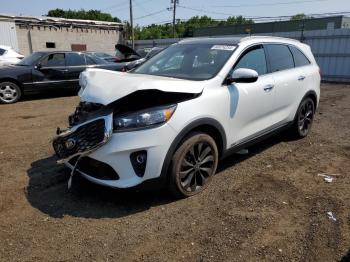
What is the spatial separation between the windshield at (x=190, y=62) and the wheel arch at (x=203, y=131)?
→ 1.85 ft

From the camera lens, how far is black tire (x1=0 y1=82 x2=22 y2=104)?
976cm

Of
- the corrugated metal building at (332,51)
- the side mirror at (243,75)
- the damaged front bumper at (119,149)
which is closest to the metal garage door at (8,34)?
the corrugated metal building at (332,51)

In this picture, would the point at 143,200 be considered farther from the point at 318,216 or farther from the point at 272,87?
the point at 272,87

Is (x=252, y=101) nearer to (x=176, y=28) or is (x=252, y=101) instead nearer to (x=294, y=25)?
(x=294, y=25)

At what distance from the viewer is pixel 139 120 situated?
134 inches

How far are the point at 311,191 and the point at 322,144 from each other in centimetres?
206

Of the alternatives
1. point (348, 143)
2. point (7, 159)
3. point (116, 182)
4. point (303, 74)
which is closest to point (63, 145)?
point (116, 182)

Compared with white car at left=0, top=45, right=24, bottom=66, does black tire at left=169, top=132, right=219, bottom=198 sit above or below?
below

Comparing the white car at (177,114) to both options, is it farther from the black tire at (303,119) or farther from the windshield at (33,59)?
the windshield at (33,59)

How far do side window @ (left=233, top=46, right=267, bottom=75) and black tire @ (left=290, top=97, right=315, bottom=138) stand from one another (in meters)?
1.30

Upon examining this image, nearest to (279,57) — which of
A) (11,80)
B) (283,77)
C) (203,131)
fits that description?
(283,77)

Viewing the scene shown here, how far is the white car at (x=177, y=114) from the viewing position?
342cm

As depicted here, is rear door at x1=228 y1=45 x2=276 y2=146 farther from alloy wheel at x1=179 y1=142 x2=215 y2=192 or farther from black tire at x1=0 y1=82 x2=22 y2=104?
black tire at x1=0 y1=82 x2=22 y2=104

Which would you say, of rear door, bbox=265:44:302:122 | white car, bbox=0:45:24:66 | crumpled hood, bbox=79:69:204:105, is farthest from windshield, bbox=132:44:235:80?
white car, bbox=0:45:24:66
